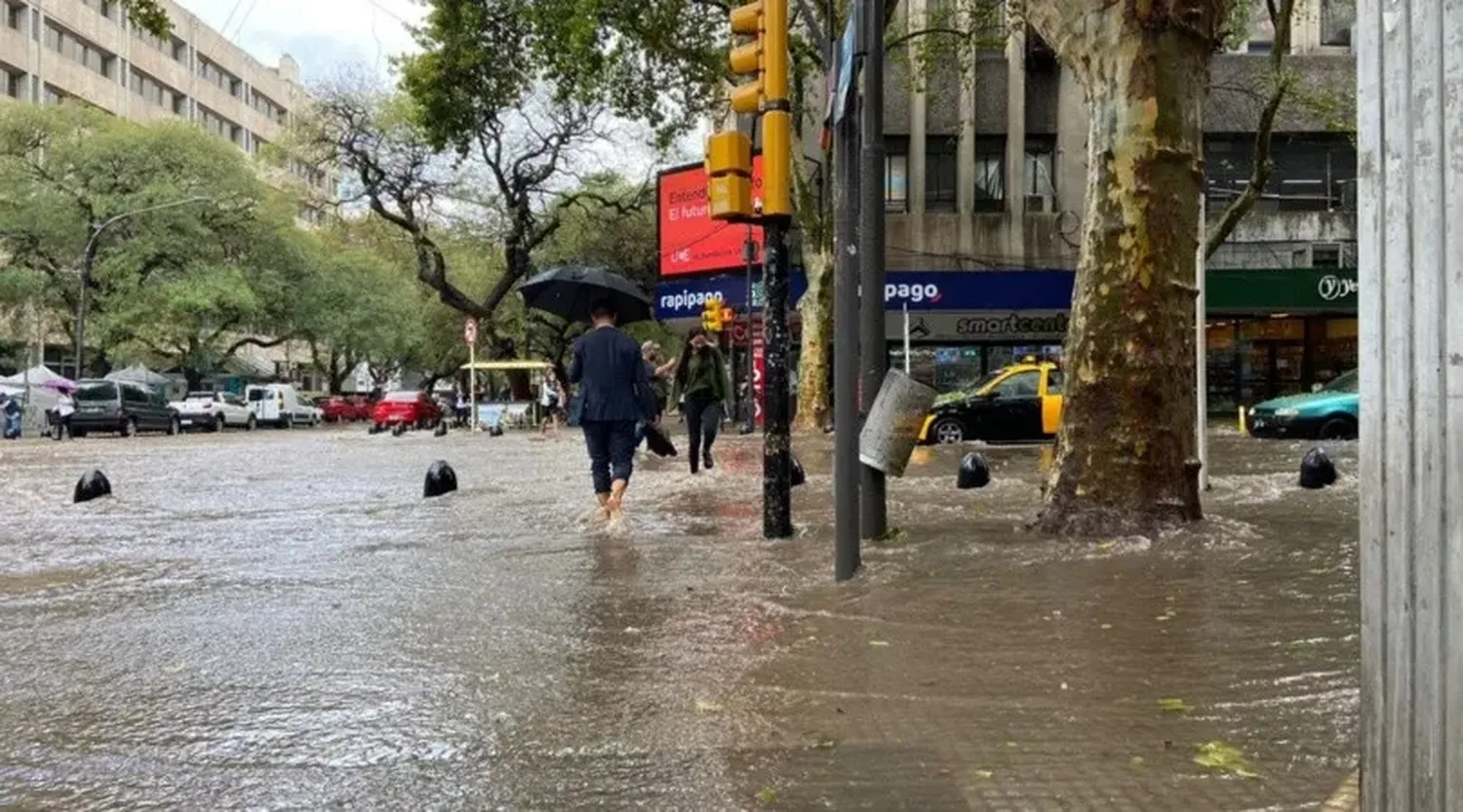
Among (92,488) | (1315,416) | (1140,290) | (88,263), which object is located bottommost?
(92,488)

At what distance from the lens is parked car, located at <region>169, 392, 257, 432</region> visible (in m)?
38.7

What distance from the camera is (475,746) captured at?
3.86 meters

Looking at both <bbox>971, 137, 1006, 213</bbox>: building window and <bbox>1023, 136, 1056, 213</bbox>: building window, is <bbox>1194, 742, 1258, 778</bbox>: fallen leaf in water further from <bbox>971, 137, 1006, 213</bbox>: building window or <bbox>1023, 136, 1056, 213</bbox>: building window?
<bbox>1023, 136, 1056, 213</bbox>: building window

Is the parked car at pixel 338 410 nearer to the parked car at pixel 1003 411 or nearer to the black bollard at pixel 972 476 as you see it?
the parked car at pixel 1003 411

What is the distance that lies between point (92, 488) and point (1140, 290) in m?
9.95

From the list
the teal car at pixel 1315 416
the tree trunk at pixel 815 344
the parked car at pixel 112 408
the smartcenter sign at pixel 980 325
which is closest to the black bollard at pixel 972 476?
the teal car at pixel 1315 416

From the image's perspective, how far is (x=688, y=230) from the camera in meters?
33.4

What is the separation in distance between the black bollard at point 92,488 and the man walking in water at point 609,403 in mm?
5863

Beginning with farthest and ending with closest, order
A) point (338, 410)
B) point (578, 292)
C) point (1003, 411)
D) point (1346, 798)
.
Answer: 1. point (338, 410)
2. point (1003, 411)
3. point (578, 292)
4. point (1346, 798)

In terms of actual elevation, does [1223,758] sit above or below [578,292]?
below

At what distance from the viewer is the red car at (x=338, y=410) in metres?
53.1

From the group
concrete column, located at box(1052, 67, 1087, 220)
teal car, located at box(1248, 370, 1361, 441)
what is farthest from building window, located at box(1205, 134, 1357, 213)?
teal car, located at box(1248, 370, 1361, 441)

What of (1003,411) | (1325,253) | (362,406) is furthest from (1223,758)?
(362,406)

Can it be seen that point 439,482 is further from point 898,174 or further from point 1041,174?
point 1041,174
